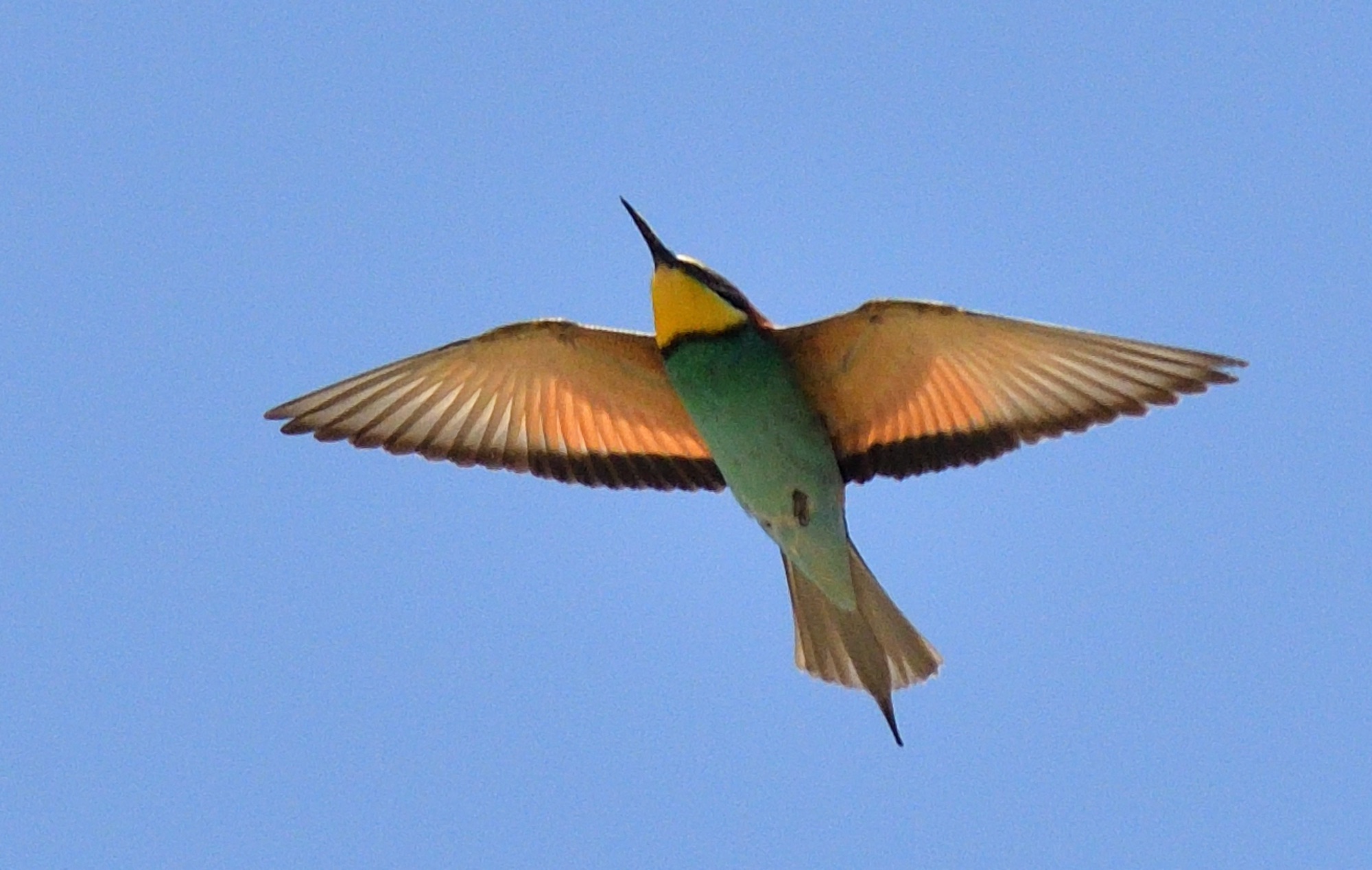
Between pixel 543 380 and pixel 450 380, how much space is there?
14.3 inches

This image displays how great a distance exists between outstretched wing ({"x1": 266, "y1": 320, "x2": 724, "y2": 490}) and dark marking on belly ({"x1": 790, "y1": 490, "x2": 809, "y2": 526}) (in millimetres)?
538

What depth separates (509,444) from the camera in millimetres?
8195

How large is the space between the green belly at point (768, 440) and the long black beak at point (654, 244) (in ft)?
1.13

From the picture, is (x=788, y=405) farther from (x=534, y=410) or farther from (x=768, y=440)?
(x=534, y=410)

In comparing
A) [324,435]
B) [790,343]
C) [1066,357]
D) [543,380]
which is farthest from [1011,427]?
[324,435]

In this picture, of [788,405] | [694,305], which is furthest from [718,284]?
[788,405]

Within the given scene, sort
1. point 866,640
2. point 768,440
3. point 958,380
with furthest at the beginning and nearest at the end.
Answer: point 866,640 → point 958,380 → point 768,440

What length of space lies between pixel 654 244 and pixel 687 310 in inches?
13.1

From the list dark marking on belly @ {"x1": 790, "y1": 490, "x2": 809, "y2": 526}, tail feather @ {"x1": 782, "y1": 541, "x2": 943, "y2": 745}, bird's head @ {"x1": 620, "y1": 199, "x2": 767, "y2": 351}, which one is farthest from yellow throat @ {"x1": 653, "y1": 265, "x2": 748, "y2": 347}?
tail feather @ {"x1": 782, "y1": 541, "x2": 943, "y2": 745}

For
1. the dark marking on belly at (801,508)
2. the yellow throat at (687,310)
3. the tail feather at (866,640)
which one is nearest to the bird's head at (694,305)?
the yellow throat at (687,310)

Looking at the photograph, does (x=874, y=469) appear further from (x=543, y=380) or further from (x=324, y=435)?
(x=324, y=435)

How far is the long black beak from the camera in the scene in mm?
7762

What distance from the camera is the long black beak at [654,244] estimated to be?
7762mm

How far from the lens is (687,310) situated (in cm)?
764
